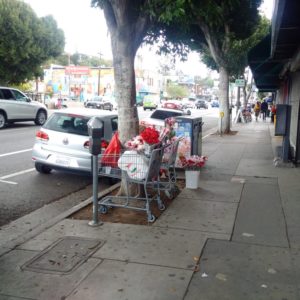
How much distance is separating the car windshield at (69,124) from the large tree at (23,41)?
2492cm

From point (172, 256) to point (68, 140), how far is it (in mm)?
4454

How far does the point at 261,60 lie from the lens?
11.9 meters

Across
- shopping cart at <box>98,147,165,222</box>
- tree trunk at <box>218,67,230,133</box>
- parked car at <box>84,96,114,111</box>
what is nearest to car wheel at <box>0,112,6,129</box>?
tree trunk at <box>218,67,230,133</box>

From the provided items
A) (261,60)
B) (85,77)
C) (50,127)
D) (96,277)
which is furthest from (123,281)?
Answer: (85,77)

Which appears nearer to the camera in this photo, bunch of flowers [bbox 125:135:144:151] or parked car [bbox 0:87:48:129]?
bunch of flowers [bbox 125:135:144:151]

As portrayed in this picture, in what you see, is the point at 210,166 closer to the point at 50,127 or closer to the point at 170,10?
the point at 50,127

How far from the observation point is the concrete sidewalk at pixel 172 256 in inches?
150

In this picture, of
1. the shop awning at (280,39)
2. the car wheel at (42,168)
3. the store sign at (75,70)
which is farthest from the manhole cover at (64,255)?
the store sign at (75,70)

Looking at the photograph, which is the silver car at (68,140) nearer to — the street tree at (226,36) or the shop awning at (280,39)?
the shop awning at (280,39)

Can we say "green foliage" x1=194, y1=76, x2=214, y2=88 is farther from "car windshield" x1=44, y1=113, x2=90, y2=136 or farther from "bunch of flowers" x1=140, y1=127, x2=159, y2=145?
"bunch of flowers" x1=140, y1=127, x2=159, y2=145

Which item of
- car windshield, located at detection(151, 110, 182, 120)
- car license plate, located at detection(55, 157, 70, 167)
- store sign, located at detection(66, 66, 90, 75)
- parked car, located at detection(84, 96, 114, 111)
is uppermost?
store sign, located at detection(66, 66, 90, 75)

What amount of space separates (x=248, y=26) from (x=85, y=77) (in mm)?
Answer: 61248

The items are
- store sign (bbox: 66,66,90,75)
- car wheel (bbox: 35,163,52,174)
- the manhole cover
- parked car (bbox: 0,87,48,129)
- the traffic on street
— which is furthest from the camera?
store sign (bbox: 66,66,90,75)

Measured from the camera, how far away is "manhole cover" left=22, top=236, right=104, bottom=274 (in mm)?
4273
